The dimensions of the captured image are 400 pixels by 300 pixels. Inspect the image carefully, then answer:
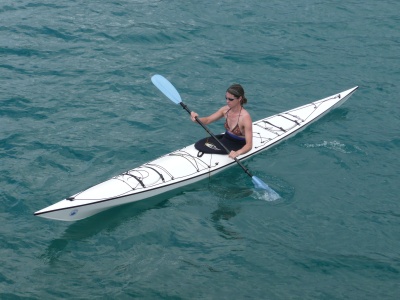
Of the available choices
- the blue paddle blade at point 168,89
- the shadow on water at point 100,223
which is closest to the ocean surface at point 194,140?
the shadow on water at point 100,223

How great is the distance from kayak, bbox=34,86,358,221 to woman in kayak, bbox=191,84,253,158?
0.16 metres

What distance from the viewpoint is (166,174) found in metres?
10.1

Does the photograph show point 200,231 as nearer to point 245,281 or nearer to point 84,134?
point 245,281

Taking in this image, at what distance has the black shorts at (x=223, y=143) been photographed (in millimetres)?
10664

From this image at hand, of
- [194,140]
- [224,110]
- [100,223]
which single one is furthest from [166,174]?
[194,140]

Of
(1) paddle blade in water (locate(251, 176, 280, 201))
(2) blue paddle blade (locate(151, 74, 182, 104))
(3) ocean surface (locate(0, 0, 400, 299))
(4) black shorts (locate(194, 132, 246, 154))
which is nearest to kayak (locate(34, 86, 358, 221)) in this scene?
(4) black shorts (locate(194, 132, 246, 154))

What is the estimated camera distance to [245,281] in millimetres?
8438

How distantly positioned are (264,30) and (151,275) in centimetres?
973

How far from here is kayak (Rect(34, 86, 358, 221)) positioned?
9109 mm

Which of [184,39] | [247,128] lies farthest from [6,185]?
[184,39]

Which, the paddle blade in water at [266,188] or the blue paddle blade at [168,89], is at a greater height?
the blue paddle blade at [168,89]

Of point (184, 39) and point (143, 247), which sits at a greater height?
point (184, 39)

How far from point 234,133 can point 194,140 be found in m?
1.43

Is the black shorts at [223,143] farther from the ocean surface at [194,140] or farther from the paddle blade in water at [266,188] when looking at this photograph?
the paddle blade in water at [266,188]
